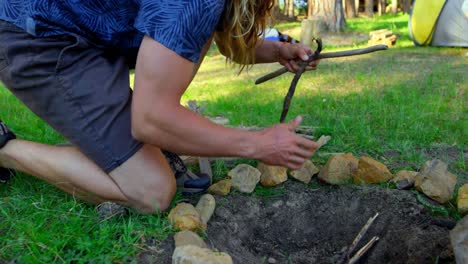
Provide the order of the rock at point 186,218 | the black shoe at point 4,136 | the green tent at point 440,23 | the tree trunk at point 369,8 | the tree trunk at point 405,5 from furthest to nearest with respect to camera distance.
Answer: the tree trunk at point 405,5 < the tree trunk at point 369,8 < the green tent at point 440,23 < the black shoe at point 4,136 < the rock at point 186,218

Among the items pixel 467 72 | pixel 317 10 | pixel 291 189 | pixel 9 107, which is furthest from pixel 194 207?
pixel 317 10

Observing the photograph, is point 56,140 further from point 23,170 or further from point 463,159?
point 463,159

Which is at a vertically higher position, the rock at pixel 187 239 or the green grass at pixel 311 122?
the rock at pixel 187 239

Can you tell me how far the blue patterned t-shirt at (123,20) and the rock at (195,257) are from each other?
1.80 feet

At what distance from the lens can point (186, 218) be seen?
1.69m

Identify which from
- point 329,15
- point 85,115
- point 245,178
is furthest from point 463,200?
point 329,15

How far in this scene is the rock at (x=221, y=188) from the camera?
199 cm

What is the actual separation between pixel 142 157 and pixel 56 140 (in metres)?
1.01

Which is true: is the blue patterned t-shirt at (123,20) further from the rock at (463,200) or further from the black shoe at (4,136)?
the rock at (463,200)

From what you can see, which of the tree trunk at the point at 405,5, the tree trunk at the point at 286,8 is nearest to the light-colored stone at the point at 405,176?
the tree trunk at the point at 286,8

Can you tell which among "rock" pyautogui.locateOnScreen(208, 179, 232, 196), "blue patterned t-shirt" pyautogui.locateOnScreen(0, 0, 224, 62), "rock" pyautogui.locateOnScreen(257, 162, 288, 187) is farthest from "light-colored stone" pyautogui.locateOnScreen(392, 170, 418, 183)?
"blue patterned t-shirt" pyautogui.locateOnScreen(0, 0, 224, 62)

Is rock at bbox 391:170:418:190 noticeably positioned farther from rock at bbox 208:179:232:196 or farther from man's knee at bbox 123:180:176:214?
man's knee at bbox 123:180:176:214

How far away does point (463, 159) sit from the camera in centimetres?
229

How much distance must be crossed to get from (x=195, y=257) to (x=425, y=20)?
5962 millimetres
